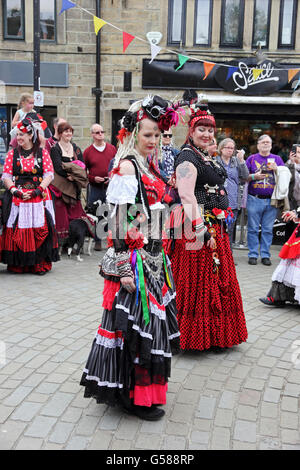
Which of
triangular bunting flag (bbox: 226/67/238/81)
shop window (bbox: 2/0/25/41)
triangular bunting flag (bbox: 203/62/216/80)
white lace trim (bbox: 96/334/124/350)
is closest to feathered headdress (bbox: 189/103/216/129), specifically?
white lace trim (bbox: 96/334/124/350)

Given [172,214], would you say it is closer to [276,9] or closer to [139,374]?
[139,374]

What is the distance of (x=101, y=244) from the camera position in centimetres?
866

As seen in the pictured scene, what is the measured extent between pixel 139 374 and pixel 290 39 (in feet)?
35.3

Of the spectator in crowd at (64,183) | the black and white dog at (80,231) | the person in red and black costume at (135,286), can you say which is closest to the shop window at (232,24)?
the spectator in crowd at (64,183)

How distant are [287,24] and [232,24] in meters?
1.35

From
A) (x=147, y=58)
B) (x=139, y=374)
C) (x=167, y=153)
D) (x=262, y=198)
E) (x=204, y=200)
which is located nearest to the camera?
(x=139, y=374)

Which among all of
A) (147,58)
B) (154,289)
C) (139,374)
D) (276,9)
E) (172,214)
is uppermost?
(276,9)

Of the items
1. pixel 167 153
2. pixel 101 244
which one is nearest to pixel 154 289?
pixel 167 153

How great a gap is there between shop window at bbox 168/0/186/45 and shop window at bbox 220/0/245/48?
95cm

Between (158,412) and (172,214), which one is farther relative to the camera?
(172,214)

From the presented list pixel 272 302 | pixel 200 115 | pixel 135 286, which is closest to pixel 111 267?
pixel 135 286

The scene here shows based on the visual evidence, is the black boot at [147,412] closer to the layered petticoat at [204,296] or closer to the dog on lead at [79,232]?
the layered petticoat at [204,296]

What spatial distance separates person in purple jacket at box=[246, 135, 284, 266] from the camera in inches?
303

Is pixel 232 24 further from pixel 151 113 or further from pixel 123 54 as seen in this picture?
pixel 151 113
